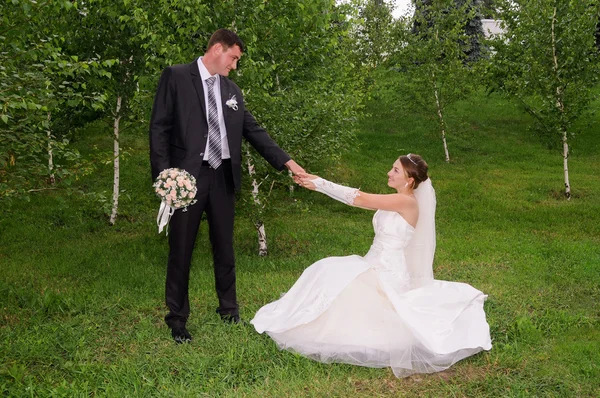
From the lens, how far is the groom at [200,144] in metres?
5.82

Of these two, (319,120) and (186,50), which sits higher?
(186,50)

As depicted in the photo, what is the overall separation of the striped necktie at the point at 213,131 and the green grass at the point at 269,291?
6.04 feet

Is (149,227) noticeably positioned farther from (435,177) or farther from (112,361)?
(435,177)

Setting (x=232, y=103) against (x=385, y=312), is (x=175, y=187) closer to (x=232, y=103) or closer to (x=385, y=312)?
(x=232, y=103)

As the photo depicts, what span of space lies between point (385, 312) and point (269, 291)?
2.42 m

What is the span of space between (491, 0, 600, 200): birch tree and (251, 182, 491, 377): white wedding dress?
1207cm

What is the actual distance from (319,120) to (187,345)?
5.69 m

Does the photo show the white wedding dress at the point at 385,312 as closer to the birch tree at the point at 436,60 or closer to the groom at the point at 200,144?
the groom at the point at 200,144

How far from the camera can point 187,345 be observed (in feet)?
19.8

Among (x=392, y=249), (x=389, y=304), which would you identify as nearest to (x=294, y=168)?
(x=392, y=249)

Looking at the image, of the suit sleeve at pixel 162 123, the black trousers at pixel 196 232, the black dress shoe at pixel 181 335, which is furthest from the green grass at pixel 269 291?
the suit sleeve at pixel 162 123

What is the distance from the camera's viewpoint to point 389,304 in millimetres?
5988

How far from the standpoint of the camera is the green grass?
536 centimetres

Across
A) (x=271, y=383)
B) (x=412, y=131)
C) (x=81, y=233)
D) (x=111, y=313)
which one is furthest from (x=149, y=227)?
(x=412, y=131)
